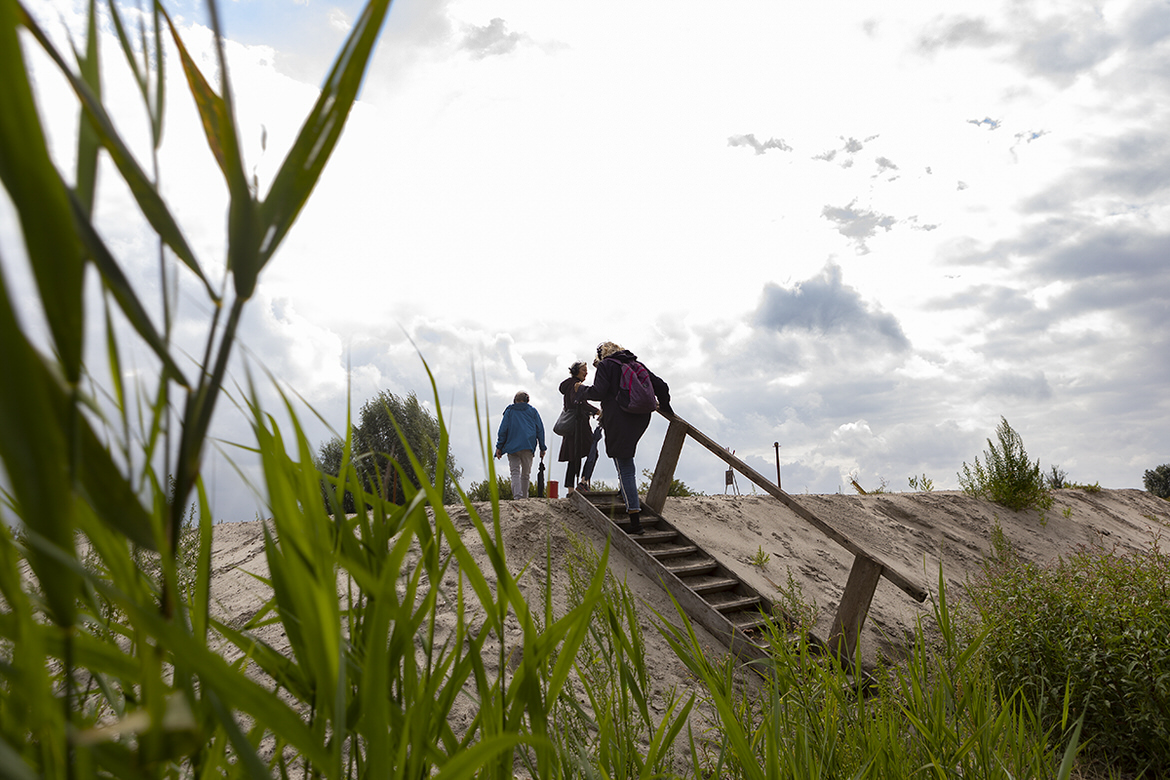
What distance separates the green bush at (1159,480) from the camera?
19.6 metres

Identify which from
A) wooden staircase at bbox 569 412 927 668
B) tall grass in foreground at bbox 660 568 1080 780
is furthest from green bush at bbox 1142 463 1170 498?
tall grass in foreground at bbox 660 568 1080 780

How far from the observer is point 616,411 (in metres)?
6.71

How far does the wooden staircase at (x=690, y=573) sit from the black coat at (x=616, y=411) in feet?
2.12

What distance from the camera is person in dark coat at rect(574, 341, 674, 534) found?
21.6ft

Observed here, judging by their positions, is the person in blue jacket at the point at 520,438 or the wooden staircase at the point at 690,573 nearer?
the wooden staircase at the point at 690,573

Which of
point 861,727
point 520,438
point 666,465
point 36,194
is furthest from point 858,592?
point 36,194

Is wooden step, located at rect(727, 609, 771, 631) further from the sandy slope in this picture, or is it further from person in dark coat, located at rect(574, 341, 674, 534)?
person in dark coat, located at rect(574, 341, 674, 534)

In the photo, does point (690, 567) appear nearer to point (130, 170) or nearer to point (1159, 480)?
point (130, 170)

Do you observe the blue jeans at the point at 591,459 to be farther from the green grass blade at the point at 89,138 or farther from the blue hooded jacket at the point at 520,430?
the green grass blade at the point at 89,138

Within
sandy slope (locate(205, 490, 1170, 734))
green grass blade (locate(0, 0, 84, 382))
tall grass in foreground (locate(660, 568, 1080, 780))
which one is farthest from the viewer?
sandy slope (locate(205, 490, 1170, 734))

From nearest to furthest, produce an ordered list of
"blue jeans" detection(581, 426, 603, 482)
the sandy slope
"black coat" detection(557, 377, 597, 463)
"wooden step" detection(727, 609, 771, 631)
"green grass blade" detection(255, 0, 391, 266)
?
"green grass blade" detection(255, 0, 391, 266) < "wooden step" detection(727, 609, 771, 631) < the sandy slope < "blue jeans" detection(581, 426, 603, 482) < "black coat" detection(557, 377, 597, 463)

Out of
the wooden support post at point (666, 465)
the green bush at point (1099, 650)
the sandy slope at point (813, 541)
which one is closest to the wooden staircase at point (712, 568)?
the wooden support post at point (666, 465)

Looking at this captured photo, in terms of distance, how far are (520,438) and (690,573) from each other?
3.06 meters

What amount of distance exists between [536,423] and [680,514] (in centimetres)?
226
